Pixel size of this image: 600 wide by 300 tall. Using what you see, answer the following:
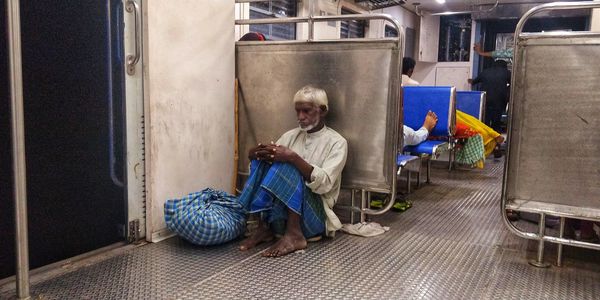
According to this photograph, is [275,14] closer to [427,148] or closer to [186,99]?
[427,148]

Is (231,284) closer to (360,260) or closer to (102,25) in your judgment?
(360,260)

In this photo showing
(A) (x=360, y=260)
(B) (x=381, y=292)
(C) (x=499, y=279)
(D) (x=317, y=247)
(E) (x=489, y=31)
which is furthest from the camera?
(E) (x=489, y=31)

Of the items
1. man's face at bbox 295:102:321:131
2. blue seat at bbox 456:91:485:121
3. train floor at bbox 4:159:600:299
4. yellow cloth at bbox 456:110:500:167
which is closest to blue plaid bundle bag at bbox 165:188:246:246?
train floor at bbox 4:159:600:299

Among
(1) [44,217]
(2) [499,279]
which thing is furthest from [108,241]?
(2) [499,279]

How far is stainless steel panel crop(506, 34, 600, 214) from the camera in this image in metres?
2.54

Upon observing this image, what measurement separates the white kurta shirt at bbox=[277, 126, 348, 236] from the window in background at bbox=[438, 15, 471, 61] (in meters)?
8.48

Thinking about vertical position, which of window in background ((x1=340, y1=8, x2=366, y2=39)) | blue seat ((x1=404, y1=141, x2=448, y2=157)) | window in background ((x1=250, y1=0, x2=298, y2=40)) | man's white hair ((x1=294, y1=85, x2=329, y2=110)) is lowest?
blue seat ((x1=404, y1=141, x2=448, y2=157))

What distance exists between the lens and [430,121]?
5.04 metres

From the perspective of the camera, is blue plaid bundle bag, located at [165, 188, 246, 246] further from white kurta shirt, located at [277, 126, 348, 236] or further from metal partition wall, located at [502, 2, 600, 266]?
metal partition wall, located at [502, 2, 600, 266]

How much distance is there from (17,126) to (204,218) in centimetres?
125

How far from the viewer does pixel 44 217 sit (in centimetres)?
253

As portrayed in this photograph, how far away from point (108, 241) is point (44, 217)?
1.59 ft

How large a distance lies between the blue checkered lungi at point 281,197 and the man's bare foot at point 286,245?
0.12m

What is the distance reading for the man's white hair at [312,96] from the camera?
319cm
